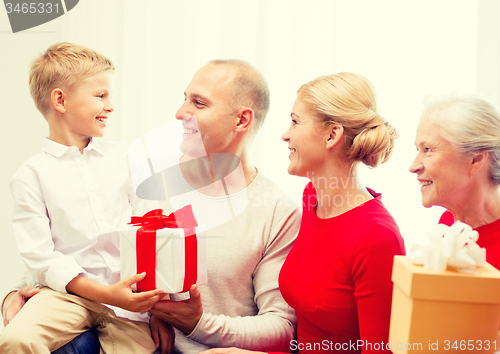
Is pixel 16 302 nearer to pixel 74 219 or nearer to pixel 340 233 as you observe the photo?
pixel 74 219

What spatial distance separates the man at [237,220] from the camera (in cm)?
127

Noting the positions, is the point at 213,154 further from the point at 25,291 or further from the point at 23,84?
the point at 23,84

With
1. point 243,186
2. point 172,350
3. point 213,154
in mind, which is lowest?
point 172,350

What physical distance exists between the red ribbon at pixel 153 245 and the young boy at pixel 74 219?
3cm

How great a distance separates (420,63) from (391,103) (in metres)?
0.21

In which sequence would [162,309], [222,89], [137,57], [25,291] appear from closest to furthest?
[162,309] → [25,291] → [222,89] → [137,57]

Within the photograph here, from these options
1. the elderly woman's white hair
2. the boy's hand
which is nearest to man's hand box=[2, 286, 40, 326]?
the boy's hand

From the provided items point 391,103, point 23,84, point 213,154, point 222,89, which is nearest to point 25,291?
point 213,154

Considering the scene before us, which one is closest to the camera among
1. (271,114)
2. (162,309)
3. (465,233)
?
(465,233)

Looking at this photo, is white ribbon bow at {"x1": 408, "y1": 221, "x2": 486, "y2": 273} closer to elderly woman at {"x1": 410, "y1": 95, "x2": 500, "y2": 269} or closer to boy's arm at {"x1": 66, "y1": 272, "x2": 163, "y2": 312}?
elderly woman at {"x1": 410, "y1": 95, "x2": 500, "y2": 269}

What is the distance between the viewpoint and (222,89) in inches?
55.7

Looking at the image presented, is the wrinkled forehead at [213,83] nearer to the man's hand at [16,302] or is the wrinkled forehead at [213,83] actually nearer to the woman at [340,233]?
the woman at [340,233]

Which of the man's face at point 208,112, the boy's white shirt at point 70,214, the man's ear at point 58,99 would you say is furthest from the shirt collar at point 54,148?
the man's face at point 208,112

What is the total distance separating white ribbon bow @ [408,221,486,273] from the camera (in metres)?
0.79
